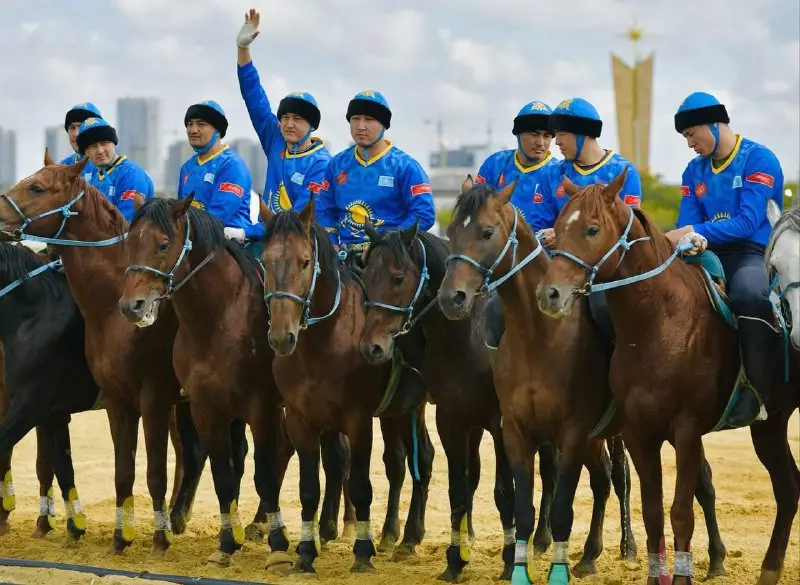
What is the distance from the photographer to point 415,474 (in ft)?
30.2

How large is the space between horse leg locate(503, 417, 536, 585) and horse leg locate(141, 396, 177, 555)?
2.83 metres

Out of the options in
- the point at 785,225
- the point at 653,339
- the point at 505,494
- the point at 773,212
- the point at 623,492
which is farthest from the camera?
the point at 623,492

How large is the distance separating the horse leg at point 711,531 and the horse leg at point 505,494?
1351 millimetres

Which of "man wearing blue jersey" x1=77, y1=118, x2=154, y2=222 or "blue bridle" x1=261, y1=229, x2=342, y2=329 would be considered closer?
"blue bridle" x1=261, y1=229, x2=342, y2=329

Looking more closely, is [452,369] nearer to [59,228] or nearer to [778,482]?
[778,482]

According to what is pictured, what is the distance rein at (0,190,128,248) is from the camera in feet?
29.1

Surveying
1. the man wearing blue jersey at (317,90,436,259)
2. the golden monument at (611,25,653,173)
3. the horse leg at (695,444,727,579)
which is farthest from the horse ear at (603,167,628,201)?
the golden monument at (611,25,653,173)

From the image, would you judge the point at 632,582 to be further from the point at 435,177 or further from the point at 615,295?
the point at 435,177

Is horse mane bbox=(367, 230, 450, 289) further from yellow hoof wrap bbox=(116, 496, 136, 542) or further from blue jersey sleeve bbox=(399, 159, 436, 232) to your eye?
yellow hoof wrap bbox=(116, 496, 136, 542)

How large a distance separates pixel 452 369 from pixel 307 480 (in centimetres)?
127

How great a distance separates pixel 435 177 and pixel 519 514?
9578cm

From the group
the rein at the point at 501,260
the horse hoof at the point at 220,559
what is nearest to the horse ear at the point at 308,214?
the rein at the point at 501,260

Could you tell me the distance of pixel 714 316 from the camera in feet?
23.9

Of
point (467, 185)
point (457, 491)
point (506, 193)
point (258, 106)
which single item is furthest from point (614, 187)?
point (258, 106)
